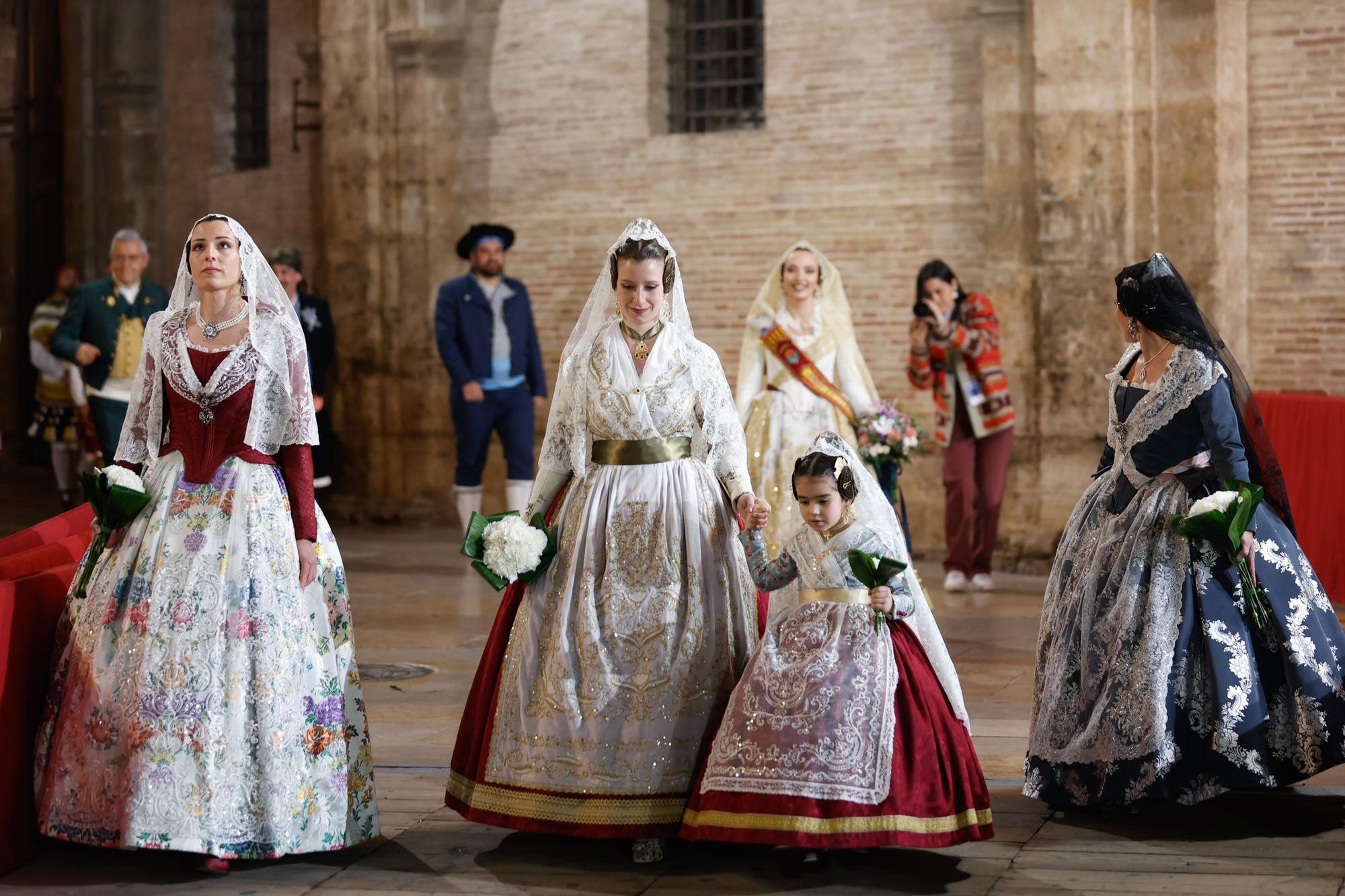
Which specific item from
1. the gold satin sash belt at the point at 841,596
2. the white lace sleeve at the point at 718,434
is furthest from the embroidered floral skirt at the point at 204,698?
the gold satin sash belt at the point at 841,596

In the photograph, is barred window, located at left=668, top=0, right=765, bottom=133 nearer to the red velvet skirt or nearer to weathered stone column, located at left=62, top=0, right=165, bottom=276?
weathered stone column, located at left=62, top=0, right=165, bottom=276

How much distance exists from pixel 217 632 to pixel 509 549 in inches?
29.5

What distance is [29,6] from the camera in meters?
17.5

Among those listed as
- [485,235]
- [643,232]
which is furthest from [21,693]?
[485,235]

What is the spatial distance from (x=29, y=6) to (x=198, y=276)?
14.3 m

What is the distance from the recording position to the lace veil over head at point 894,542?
4.67 meters

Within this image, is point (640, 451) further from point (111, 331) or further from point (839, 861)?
point (111, 331)

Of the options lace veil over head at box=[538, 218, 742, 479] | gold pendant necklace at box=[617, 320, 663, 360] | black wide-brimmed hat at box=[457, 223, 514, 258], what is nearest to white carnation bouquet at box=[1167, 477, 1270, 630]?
lace veil over head at box=[538, 218, 742, 479]

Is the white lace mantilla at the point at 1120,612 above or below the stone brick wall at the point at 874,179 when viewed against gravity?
below

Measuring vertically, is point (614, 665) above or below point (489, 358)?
below

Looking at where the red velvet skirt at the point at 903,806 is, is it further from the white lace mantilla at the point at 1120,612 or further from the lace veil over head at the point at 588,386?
the lace veil over head at the point at 588,386

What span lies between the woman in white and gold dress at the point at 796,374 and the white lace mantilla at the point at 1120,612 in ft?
8.74

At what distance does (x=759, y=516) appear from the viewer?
466cm

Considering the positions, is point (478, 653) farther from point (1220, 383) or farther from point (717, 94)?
point (717, 94)
